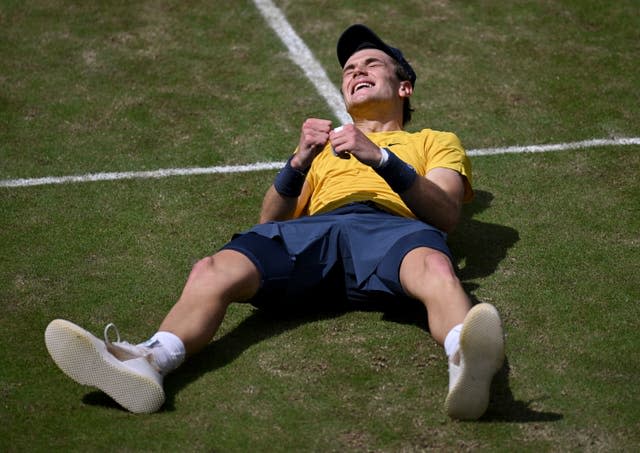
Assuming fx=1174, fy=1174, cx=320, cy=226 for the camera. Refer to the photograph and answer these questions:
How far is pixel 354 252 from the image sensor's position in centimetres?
546

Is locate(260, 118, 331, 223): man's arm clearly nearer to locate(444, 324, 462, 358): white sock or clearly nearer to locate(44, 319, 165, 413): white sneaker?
locate(444, 324, 462, 358): white sock

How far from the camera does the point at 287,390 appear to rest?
4.86 meters

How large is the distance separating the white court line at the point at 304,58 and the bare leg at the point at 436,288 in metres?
2.49

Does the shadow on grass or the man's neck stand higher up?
the man's neck

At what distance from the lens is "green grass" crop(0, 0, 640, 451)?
4660mm

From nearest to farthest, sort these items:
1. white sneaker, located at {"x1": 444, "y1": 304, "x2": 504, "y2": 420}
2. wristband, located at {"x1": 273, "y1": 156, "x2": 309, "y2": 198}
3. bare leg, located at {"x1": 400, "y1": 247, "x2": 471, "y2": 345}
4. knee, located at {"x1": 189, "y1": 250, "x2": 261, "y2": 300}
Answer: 1. white sneaker, located at {"x1": 444, "y1": 304, "x2": 504, "y2": 420}
2. bare leg, located at {"x1": 400, "y1": 247, "x2": 471, "y2": 345}
3. knee, located at {"x1": 189, "y1": 250, "x2": 261, "y2": 300}
4. wristband, located at {"x1": 273, "y1": 156, "x2": 309, "y2": 198}

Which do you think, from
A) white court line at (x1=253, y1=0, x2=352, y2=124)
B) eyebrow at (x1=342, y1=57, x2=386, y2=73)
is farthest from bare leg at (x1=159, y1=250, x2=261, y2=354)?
white court line at (x1=253, y1=0, x2=352, y2=124)

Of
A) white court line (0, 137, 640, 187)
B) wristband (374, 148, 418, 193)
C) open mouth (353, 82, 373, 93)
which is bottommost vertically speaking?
white court line (0, 137, 640, 187)

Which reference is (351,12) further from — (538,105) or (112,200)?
(112,200)

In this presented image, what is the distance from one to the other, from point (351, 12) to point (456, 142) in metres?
3.07

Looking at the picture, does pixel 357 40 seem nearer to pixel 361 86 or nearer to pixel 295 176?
pixel 361 86

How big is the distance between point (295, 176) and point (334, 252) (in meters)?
0.50

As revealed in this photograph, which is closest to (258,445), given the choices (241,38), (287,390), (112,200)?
(287,390)

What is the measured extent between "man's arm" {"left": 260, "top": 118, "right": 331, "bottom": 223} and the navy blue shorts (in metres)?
0.24
